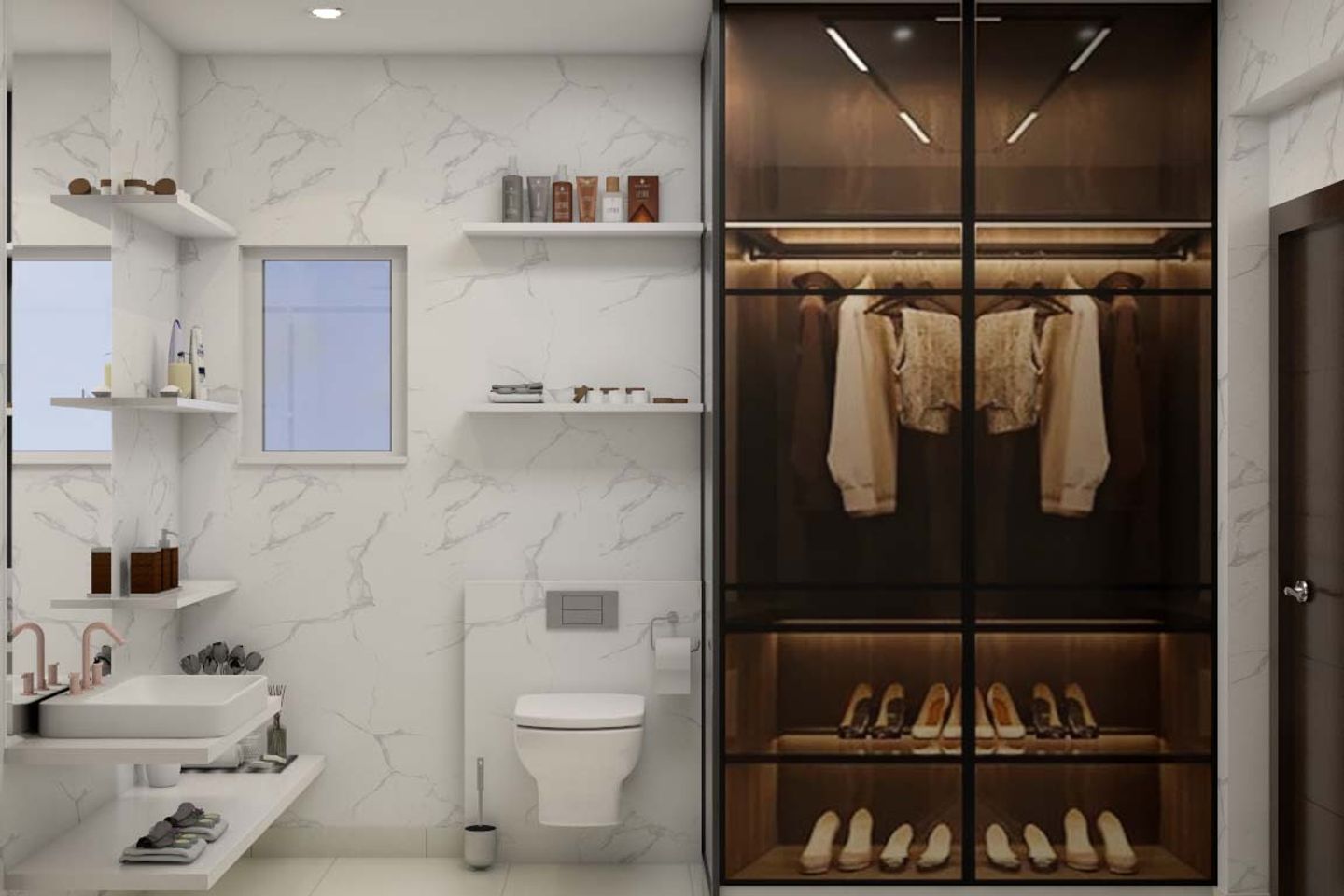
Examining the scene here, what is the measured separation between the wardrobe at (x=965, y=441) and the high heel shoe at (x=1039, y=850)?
2 centimetres

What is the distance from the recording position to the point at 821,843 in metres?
3.60

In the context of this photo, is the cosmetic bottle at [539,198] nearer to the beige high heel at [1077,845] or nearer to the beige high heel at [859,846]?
the beige high heel at [859,846]

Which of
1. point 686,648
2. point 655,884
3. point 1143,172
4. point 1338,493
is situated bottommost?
point 655,884

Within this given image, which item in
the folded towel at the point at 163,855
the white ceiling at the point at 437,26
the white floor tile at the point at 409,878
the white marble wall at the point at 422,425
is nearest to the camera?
the folded towel at the point at 163,855

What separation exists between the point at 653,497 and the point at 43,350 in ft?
6.42

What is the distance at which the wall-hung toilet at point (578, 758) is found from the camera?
12.3ft

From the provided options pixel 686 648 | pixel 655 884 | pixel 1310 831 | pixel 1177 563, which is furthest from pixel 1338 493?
pixel 655 884

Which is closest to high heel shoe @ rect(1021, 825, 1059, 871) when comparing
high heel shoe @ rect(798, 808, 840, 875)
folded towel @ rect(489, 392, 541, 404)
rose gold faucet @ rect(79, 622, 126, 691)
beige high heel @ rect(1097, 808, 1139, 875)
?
beige high heel @ rect(1097, 808, 1139, 875)

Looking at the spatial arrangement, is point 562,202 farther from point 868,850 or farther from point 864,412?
point 868,850

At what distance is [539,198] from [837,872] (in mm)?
2383

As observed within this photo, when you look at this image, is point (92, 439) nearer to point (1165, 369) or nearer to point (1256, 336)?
point (1165, 369)

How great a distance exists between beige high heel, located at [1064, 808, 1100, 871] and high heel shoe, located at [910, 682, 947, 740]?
0.48 meters

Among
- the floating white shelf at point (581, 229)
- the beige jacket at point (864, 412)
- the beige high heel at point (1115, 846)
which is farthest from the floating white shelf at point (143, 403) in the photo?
the beige high heel at point (1115, 846)

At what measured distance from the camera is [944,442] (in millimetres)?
3600
